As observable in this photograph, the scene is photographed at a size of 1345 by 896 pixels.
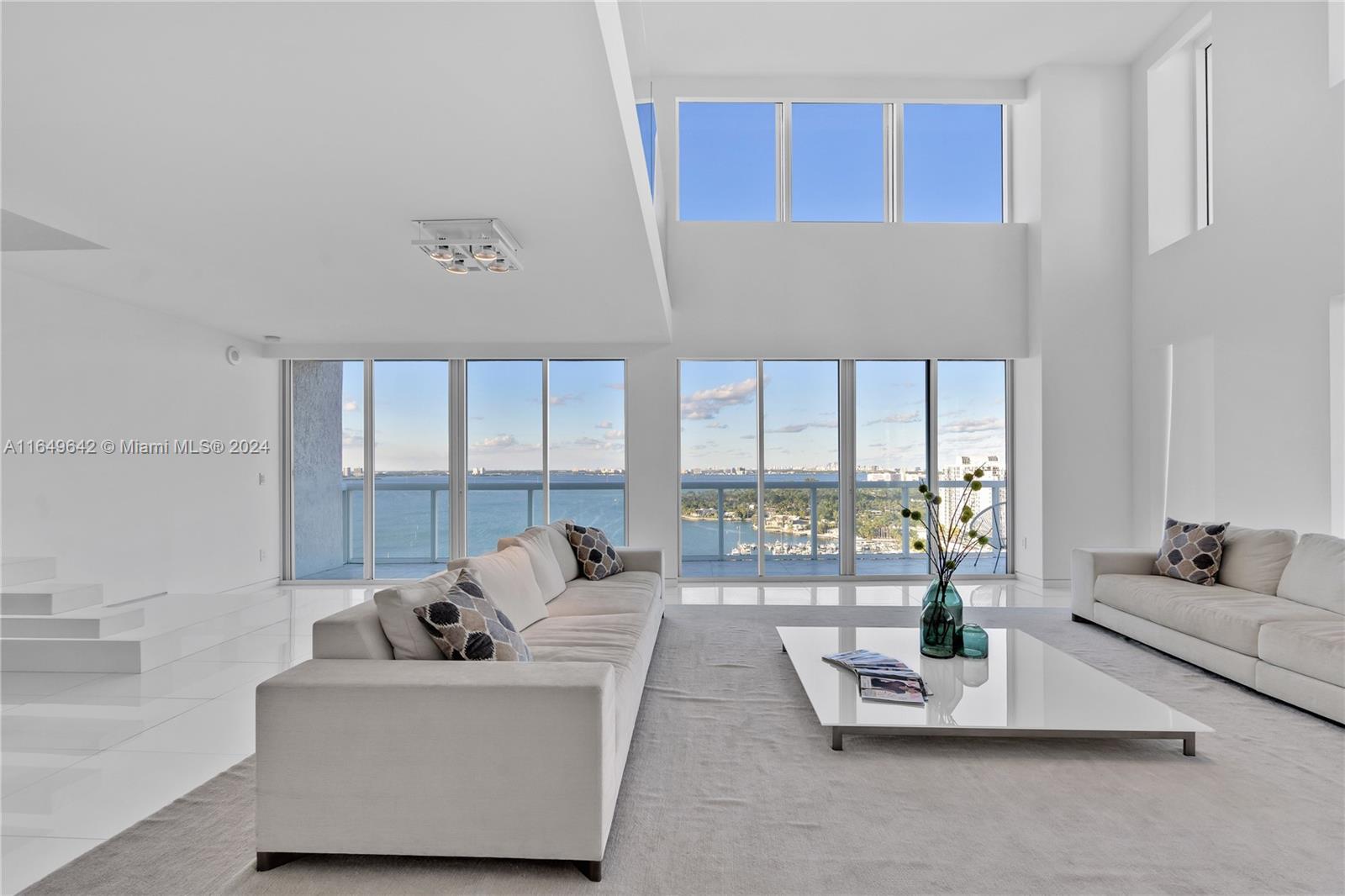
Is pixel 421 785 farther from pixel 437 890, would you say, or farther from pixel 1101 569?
pixel 1101 569

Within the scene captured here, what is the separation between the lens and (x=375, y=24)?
2.20 m

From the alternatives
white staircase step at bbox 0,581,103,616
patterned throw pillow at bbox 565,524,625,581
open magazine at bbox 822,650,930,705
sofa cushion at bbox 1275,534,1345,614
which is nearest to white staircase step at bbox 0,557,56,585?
white staircase step at bbox 0,581,103,616

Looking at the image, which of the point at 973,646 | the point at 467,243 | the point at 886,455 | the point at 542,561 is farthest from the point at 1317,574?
the point at 467,243

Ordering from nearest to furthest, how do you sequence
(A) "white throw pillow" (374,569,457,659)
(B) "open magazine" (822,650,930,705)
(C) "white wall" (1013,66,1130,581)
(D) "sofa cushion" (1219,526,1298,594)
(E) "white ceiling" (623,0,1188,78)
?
(A) "white throw pillow" (374,569,457,659)
(B) "open magazine" (822,650,930,705)
(D) "sofa cushion" (1219,526,1298,594)
(E) "white ceiling" (623,0,1188,78)
(C) "white wall" (1013,66,1130,581)

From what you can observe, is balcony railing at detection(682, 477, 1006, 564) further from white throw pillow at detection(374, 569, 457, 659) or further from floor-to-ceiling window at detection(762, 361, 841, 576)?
white throw pillow at detection(374, 569, 457, 659)

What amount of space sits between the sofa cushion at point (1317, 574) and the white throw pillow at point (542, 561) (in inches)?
161

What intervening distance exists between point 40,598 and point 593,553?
319 centimetres

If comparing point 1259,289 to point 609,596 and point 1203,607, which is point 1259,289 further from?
point 609,596

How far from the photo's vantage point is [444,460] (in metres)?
7.59

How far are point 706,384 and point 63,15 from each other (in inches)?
230

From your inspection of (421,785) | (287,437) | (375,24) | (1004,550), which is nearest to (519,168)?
(375,24)

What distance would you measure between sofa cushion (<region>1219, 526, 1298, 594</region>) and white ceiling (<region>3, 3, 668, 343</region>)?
408 cm

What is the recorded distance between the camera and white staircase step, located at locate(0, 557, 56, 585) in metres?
4.54

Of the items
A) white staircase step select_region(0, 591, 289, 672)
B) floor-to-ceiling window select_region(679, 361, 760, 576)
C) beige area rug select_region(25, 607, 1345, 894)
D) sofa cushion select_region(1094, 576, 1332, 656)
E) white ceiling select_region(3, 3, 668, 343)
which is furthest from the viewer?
floor-to-ceiling window select_region(679, 361, 760, 576)
